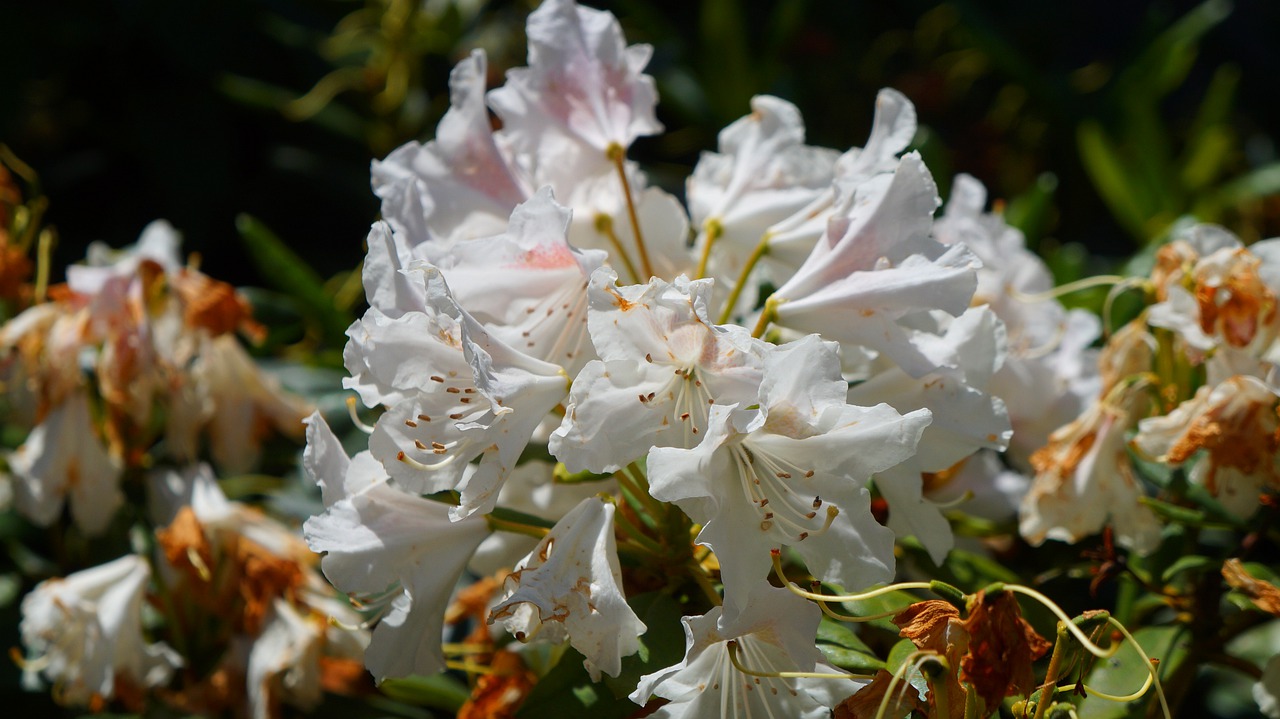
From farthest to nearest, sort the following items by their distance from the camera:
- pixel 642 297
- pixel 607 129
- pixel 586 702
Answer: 1. pixel 607 129
2. pixel 586 702
3. pixel 642 297

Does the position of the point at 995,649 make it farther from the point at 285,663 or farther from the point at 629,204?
the point at 285,663

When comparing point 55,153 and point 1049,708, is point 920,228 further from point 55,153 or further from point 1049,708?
point 55,153

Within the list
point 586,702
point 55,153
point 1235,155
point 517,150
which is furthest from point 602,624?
point 1235,155

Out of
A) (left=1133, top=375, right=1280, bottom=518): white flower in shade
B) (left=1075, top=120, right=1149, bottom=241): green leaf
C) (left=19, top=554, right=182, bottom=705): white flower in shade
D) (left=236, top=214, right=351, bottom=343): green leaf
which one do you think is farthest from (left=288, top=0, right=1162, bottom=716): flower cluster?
(left=1075, top=120, right=1149, bottom=241): green leaf

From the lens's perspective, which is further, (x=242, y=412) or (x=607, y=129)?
(x=242, y=412)

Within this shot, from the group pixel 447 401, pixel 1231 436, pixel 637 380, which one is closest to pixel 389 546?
pixel 447 401

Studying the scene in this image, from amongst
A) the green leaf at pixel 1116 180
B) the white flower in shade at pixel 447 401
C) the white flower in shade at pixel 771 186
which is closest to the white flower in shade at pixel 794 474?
the white flower in shade at pixel 447 401
